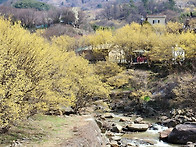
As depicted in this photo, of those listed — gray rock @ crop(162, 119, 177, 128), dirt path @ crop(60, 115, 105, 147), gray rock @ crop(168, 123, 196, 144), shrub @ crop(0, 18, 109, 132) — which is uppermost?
shrub @ crop(0, 18, 109, 132)

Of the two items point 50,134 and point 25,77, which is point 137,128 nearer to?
point 50,134

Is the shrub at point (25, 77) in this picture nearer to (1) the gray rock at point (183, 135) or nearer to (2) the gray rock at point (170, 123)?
(1) the gray rock at point (183, 135)

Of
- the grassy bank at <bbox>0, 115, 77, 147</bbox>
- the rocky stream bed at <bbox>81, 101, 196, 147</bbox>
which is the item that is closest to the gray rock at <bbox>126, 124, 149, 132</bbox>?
the rocky stream bed at <bbox>81, 101, 196, 147</bbox>

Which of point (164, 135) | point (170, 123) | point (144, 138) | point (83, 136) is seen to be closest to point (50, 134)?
point (83, 136)

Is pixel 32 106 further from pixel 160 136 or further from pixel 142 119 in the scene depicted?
pixel 142 119

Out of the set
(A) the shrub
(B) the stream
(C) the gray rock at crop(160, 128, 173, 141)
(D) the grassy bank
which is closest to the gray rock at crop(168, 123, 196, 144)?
(C) the gray rock at crop(160, 128, 173, 141)

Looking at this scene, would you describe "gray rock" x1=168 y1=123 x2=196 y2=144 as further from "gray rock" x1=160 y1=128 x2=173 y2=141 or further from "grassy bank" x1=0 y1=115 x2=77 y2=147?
"grassy bank" x1=0 y1=115 x2=77 y2=147

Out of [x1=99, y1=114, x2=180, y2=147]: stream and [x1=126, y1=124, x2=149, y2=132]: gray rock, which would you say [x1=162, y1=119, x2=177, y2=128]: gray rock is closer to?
[x1=99, y1=114, x2=180, y2=147]: stream

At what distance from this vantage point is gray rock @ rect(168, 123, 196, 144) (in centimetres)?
2071

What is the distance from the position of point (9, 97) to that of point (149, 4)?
14533 centimetres

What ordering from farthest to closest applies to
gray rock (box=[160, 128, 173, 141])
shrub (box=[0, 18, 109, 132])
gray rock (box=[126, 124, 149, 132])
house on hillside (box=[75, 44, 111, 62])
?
house on hillside (box=[75, 44, 111, 62])
gray rock (box=[126, 124, 149, 132])
gray rock (box=[160, 128, 173, 141])
shrub (box=[0, 18, 109, 132])

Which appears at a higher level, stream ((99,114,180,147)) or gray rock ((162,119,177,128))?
stream ((99,114,180,147))

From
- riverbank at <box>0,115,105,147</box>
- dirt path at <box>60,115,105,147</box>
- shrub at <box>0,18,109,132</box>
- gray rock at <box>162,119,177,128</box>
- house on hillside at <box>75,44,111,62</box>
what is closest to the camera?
shrub at <box>0,18,109,132</box>

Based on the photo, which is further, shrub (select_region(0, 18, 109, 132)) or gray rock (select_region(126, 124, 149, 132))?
gray rock (select_region(126, 124, 149, 132))
